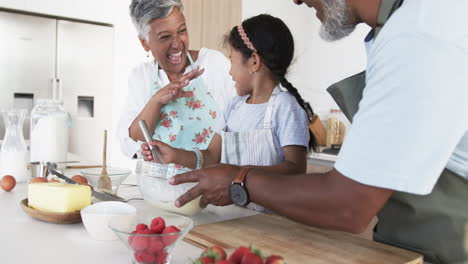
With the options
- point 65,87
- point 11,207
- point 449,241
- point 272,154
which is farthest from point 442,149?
point 65,87

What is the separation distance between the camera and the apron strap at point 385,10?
90cm

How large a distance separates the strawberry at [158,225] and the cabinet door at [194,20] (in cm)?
253

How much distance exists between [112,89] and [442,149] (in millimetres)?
3638

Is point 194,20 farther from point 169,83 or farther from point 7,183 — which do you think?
point 7,183

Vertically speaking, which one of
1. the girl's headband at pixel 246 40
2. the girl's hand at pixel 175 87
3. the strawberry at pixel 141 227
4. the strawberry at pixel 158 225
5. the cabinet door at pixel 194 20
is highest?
the cabinet door at pixel 194 20

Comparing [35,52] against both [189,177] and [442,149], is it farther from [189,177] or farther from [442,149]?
[442,149]

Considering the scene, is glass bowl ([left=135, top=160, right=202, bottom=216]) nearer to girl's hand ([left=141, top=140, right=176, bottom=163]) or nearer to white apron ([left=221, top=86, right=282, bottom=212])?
girl's hand ([left=141, top=140, right=176, bottom=163])

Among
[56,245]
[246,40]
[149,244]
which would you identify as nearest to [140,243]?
[149,244]

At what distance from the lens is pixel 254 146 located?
66.5 inches

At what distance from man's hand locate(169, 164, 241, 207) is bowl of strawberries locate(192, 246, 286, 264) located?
378 millimetres

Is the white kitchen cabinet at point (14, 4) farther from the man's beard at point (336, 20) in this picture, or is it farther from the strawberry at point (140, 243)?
the strawberry at point (140, 243)

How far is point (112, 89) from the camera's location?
4082 mm

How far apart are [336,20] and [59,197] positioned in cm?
82

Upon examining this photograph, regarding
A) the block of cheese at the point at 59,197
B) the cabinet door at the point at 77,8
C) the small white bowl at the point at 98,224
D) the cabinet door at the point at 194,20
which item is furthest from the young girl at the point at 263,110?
the cabinet door at the point at 77,8
